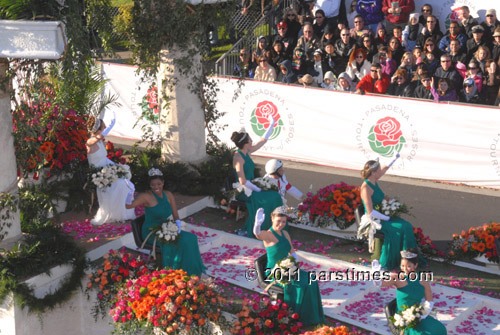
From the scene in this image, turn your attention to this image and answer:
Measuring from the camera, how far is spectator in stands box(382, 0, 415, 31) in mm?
18531

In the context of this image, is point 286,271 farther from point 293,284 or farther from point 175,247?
point 175,247

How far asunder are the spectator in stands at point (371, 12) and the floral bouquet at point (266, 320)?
36.7ft

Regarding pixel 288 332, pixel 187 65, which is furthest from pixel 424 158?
pixel 288 332

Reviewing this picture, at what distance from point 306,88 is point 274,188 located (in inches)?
172

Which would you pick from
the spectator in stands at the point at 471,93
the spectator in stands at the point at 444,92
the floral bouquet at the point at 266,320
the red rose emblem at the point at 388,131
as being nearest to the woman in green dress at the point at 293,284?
the floral bouquet at the point at 266,320

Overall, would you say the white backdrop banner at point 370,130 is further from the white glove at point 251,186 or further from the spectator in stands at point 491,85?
the white glove at point 251,186

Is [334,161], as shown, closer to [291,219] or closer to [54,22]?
[291,219]

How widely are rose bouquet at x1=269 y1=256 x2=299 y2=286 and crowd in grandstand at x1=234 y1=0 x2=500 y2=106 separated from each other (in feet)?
20.0

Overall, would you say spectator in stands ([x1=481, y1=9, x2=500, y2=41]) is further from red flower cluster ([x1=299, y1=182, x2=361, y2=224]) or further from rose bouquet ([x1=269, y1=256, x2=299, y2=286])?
rose bouquet ([x1=269, y1=256, x2=299, y2=286])

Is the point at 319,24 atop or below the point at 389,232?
atop

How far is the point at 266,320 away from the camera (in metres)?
8.86

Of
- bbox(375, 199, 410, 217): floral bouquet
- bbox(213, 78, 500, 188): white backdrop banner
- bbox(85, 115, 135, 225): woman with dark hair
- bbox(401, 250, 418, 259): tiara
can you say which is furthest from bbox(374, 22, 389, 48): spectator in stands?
bbox(401, 250, 418, 259): tiara

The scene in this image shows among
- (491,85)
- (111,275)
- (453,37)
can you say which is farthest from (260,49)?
(111,275)

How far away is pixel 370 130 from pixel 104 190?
19.4 ft
